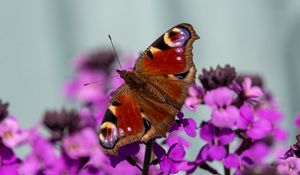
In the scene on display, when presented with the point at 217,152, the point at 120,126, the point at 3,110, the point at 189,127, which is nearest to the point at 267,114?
the point at 217,152

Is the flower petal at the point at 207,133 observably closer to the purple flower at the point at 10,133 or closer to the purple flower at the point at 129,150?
the purple flower at the point at 129,150

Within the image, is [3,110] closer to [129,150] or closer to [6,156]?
[6,156]

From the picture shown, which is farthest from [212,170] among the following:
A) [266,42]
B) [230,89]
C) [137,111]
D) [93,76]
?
[266,42]

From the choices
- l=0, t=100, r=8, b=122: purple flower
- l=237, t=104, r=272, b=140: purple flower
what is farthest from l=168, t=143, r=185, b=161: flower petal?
l=0, t=100, r=8, b=122: purple flower

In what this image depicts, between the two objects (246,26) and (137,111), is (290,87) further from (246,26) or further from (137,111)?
(137,111)

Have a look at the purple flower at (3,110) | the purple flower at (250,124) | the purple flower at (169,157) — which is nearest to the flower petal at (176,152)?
the purple flower at (169,157)

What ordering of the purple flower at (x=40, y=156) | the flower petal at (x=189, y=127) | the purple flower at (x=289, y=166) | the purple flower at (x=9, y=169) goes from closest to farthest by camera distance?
the purple flower at (x=289, y=166), the flower petal at (x=189, y=127), the purple flower at (x=9, y=169), the purple flower at (x=40, y=156)
